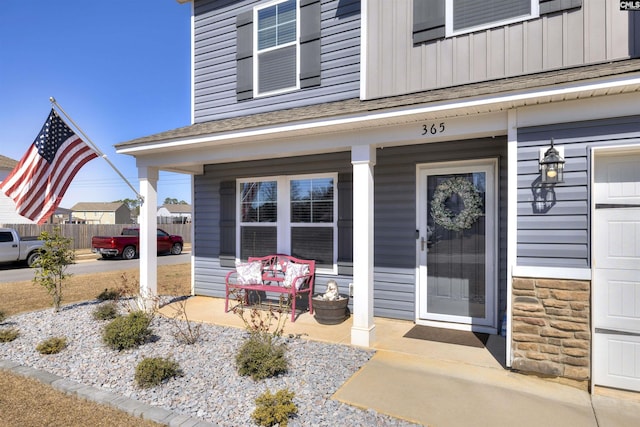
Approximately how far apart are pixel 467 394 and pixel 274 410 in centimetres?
163

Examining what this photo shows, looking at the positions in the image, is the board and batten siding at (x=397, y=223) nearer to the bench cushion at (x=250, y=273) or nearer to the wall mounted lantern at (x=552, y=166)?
the wall mounted lantern at (x=552, y=166)

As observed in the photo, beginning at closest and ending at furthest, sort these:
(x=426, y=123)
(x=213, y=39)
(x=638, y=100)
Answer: (x=638, y=100) → (x=426, y=123) → (x=213, y=39)

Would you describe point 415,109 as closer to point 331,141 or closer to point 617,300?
point 331,141

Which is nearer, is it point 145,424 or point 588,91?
point 145,424

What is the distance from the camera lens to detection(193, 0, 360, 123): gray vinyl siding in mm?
5352

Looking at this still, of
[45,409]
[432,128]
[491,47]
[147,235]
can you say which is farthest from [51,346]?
[491,47]

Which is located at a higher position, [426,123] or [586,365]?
[426,123]

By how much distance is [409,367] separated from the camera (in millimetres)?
3520

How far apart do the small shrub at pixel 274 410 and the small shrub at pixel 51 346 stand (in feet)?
9.26

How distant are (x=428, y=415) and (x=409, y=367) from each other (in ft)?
2.80

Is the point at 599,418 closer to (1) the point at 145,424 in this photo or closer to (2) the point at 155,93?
(1) the point at 145,424

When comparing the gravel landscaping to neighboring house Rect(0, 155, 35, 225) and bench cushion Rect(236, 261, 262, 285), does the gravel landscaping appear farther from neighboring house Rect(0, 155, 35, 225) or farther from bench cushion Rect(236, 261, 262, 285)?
neighboring house Rect(0, 155, 35, 225)

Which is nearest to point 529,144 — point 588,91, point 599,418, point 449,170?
point 588,91

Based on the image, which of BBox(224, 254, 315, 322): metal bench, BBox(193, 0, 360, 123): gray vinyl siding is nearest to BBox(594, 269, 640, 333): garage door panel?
BBox(224, 254, 315, 322): metal bench
